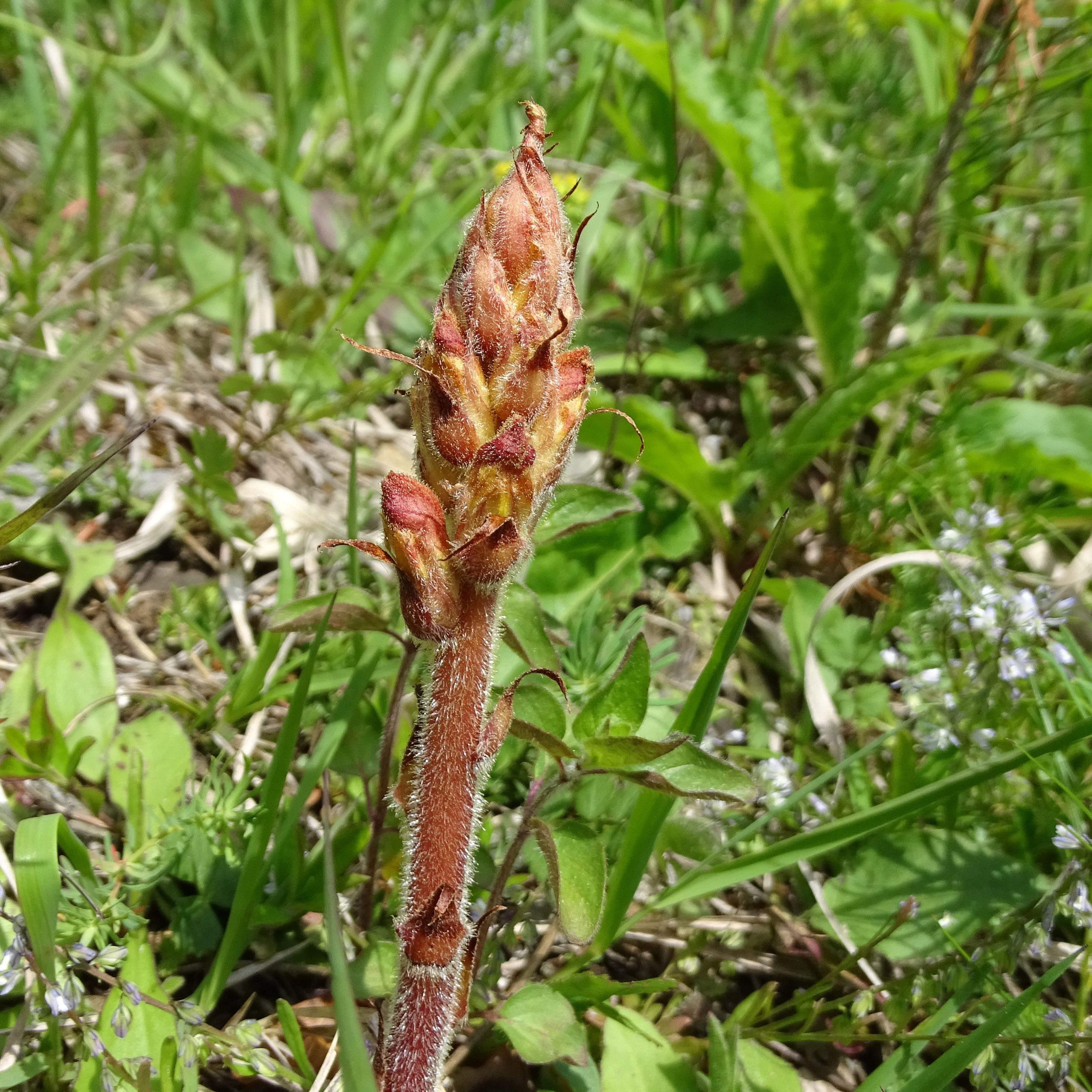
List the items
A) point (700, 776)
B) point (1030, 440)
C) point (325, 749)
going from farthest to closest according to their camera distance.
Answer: point (1030, 440) → point (325, 749) → point (700, 776)

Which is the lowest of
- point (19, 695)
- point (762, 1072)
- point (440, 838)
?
point (762, 1072)

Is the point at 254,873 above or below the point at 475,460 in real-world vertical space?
below

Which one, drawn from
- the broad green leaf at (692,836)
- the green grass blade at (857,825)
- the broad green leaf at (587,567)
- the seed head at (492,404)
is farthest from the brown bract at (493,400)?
the broad green leaf at (587,567)

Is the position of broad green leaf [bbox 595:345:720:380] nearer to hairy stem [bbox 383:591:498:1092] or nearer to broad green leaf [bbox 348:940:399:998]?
hairy stem [bbox 383:591:498:1092]

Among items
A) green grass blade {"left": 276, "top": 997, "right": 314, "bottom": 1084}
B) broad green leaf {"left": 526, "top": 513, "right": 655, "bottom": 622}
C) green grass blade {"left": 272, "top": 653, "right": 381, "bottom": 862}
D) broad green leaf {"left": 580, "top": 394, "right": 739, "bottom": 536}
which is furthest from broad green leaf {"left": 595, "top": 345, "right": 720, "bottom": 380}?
green grass blade {"left": 276, "top": 997, "right": 314, "bottom": 1084}

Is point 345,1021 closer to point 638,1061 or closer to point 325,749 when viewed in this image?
point 325,749

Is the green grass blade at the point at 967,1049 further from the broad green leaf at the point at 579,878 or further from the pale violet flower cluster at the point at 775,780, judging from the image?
the pale violet flower cluster at the point at 775,780

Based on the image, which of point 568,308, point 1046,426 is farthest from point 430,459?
point 1046,426

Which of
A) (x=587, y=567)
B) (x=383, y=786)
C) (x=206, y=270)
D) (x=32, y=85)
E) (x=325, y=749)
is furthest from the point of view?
(x=32, y=85)

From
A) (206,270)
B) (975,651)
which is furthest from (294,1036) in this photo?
(206,270)
